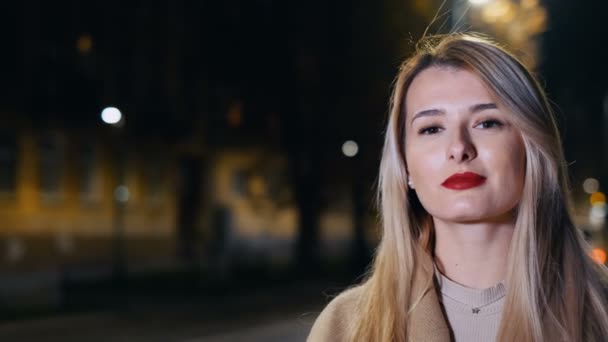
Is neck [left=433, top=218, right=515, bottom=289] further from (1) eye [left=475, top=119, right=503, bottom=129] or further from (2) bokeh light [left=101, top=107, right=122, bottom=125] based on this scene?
(2) bokeh light [left=101, top=107, right=122, bottom=125]

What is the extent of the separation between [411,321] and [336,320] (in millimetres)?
219

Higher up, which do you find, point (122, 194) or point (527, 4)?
point (527, 4)

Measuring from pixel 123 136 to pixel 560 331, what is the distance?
28351mm

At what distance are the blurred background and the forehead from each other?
1510cm

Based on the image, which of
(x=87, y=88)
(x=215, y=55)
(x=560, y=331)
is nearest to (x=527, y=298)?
(x=560, y=331)

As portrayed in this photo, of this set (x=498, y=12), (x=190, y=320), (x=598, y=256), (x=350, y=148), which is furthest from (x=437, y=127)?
(x=350, y=148)

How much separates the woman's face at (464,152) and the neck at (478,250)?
0.13ft

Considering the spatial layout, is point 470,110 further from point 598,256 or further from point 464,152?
point 598,256

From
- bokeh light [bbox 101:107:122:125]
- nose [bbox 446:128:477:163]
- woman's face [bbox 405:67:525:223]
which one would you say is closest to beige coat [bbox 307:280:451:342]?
woman's face [bbox 405:67:525:223]

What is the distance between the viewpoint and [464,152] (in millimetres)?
2102

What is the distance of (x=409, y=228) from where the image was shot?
2.35m

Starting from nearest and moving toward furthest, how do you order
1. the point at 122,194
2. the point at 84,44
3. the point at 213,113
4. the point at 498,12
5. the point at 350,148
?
the point at 498,12 → the point at 350,148 → the point at 213,113 → the point at 84,44 → the point at 122,194

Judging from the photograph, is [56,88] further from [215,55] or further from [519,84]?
[519,84]

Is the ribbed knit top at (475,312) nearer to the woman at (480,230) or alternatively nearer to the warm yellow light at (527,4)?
the woman at (480,230)
